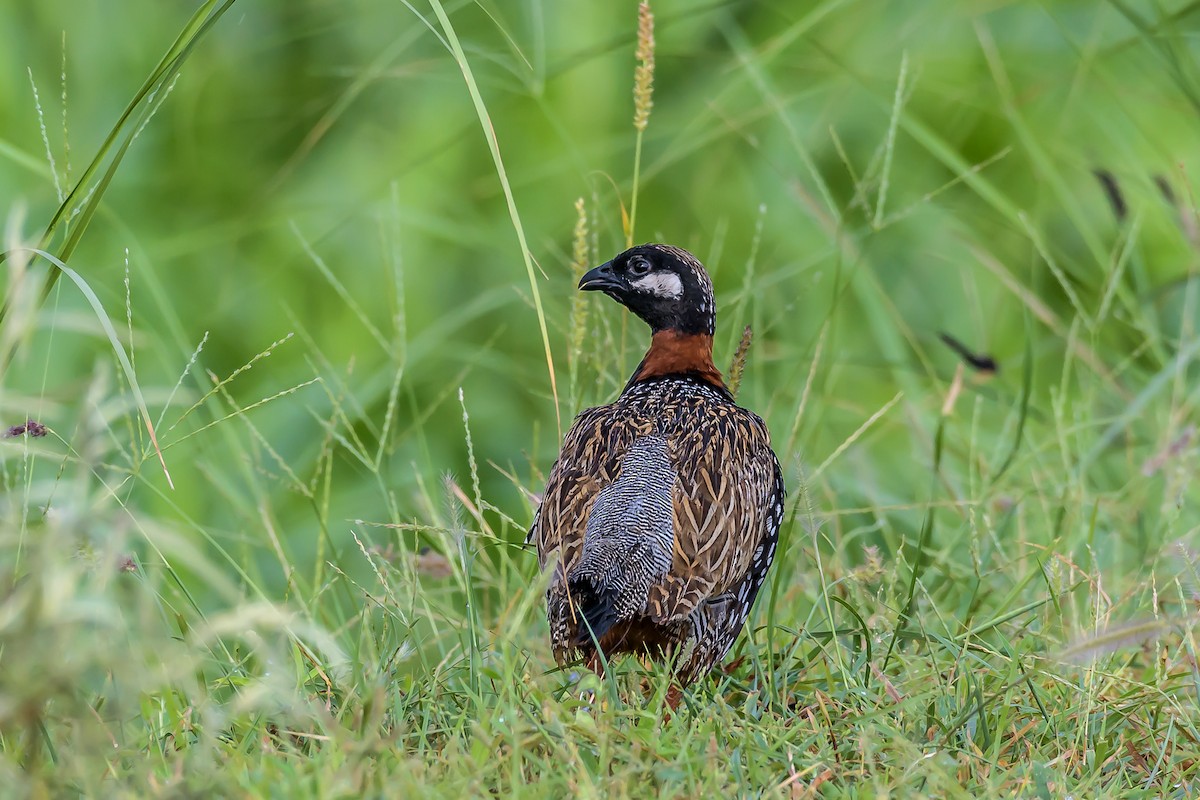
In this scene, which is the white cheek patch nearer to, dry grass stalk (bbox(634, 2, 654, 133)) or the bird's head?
the bird's head

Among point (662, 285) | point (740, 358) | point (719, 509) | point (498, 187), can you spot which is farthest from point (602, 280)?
point (498, 187)

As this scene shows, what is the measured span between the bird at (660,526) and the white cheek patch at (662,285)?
0.27 meters

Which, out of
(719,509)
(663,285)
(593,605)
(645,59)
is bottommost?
(593,605)

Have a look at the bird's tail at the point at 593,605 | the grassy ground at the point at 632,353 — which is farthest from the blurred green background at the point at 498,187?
the bird's tail at the point at 593,605

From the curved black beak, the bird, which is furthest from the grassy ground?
the curved black beak

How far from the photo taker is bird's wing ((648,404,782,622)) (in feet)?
11.8

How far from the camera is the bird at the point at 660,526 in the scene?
3.47 metres

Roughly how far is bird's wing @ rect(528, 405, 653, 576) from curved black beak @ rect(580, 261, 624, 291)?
487 millimetres

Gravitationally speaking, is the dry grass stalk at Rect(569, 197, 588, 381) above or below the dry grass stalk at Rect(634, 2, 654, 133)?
below

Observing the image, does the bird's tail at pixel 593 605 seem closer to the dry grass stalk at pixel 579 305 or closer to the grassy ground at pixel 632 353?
the grassy ground at pixel 632 353

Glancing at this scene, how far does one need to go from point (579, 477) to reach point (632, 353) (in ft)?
5.44

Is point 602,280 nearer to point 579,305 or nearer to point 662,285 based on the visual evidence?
point 662,285

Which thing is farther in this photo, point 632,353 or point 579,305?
point 632,353

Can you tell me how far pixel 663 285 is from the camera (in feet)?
14.1
